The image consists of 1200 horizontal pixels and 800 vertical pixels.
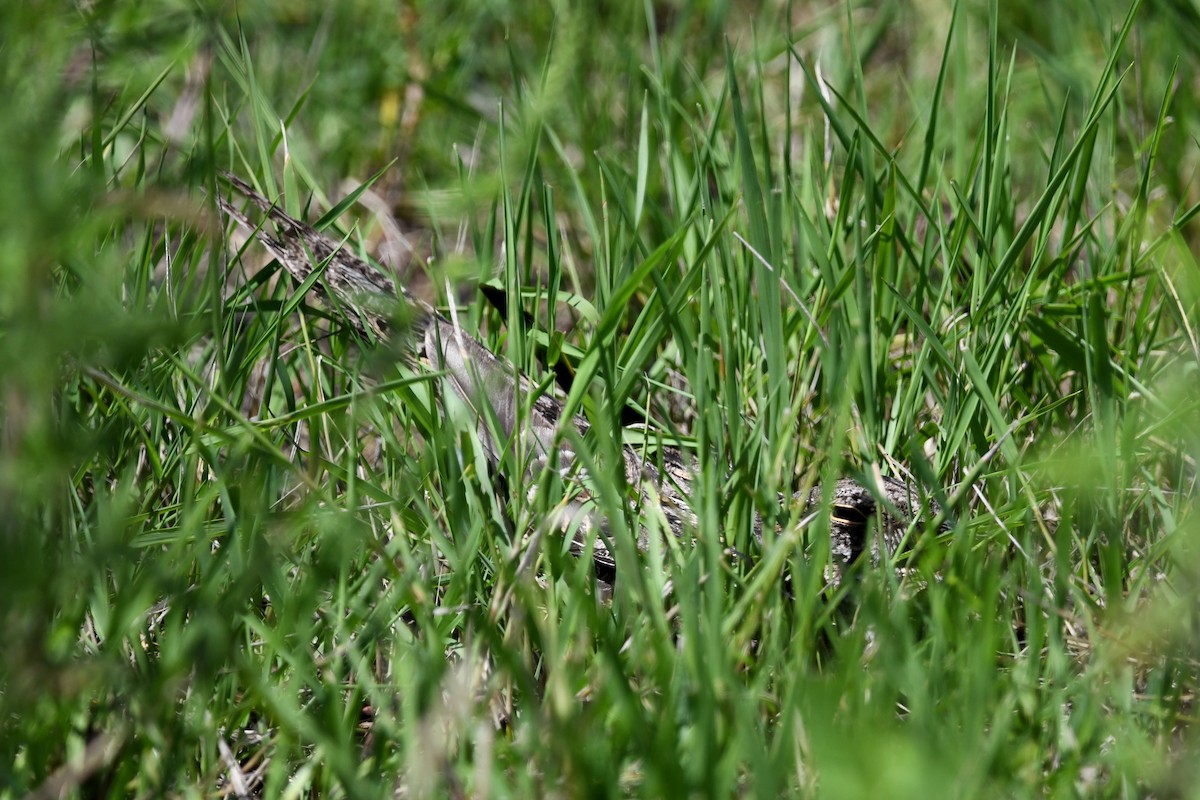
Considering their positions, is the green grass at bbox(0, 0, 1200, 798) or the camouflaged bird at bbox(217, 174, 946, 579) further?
the camouflaged bird at bbox(217, 174, 946, 579)

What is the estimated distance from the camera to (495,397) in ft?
5.92

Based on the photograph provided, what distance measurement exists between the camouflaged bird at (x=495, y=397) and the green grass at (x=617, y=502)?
0.05 metres

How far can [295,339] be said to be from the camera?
212 centimetres

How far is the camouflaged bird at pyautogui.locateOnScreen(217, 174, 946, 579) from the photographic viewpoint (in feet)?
5.58

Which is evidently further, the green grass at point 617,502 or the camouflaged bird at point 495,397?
the camouflaged bird at point 495,397

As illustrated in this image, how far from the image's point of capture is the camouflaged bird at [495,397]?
1.70 metres

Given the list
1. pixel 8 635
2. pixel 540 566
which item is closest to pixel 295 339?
pixel 540 566

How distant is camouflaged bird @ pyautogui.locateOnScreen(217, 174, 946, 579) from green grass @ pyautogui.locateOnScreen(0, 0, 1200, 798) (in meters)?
0.05

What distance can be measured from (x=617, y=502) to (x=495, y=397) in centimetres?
31

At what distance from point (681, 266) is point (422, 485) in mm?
1031

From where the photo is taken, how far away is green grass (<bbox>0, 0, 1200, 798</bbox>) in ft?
3.67

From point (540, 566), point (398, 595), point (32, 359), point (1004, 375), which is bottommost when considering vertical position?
point (540, 566)

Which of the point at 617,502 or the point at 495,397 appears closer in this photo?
the point at 617,502

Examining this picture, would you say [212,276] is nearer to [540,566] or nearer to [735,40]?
[540,566]
